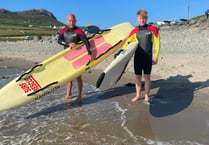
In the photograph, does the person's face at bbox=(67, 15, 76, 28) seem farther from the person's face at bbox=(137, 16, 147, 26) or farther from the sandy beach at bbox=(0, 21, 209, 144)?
the sandy beach at bbox=(0, 21, 209, 144)

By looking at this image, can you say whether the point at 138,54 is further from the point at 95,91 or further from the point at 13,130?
the point at 13,130

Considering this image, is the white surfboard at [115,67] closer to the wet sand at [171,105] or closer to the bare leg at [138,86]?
the bare leg at [138,86]

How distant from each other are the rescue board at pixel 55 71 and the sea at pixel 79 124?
0.41 meters

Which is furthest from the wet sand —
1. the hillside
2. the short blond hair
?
the hillside

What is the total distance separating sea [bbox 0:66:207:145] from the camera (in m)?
4.11

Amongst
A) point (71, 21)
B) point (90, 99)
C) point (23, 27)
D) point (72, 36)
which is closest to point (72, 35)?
point (72, 36)

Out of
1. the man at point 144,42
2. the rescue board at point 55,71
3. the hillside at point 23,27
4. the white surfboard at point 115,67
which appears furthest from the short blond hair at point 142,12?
the hillside at point 23,27

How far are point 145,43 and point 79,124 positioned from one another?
2.25 m

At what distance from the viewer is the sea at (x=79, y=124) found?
13.5 ft

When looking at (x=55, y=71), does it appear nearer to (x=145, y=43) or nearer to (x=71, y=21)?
(x=71, y=21)

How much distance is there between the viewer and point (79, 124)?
4.85 meters

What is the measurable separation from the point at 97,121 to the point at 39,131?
1.12 metres

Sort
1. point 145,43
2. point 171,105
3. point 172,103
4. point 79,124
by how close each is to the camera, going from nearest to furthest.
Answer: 1. point 79,124
2. point 145,43
3. point 171,105
4. point 172,103

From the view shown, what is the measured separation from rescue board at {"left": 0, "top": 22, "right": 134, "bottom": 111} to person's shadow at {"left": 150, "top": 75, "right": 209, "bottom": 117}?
1.74m
